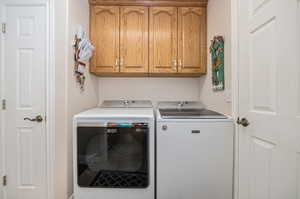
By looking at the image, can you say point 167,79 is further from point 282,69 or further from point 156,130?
point 282,69

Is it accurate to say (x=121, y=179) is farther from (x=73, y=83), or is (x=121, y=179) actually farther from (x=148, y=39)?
Answer: (x=148, y=39)

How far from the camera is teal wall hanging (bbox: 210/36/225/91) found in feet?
5.82

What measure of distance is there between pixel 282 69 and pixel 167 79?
5.56 feet

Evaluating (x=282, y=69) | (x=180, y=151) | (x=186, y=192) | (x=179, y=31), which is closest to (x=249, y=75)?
(x=282, y=69)

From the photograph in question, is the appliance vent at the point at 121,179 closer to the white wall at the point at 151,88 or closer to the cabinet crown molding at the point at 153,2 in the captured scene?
the white wall at the point at 151,88

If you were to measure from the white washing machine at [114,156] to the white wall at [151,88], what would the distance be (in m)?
1.02

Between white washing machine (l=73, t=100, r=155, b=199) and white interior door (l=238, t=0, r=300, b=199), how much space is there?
2.55 ft

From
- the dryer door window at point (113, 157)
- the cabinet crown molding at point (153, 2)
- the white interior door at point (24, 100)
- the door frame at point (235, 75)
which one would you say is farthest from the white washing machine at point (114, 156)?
the cabinet crown molding at point (153, 2)

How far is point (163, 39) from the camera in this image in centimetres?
235

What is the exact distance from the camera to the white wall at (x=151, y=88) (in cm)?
262

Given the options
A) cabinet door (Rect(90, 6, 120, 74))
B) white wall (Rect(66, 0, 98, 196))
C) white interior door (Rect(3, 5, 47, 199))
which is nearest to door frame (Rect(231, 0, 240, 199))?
cabinet door (Rect(90, 6, 120, 74))

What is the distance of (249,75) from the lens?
4.46 feet

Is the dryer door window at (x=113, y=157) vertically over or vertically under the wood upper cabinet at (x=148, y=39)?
under

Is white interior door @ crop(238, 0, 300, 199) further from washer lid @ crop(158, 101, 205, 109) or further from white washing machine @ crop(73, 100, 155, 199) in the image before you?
washer lid @ crop(158, 101, 205, 109)
